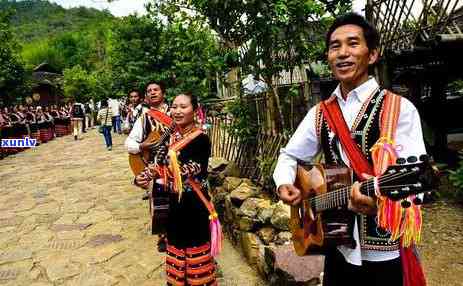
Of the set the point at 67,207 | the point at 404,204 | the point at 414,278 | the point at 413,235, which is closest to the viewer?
the point at 404,204

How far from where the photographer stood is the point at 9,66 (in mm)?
19156

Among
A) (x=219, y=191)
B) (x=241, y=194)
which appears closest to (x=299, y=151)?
(x=241, y=194)

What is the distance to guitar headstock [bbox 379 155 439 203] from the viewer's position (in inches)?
56.8

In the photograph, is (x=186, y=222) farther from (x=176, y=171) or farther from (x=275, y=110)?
(x=275, y=110)

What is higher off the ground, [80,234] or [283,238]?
[283,238]

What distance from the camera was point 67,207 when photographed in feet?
25.1

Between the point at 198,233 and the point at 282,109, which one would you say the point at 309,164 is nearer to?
the point at 198,233

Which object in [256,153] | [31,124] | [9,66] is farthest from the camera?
[9,66]

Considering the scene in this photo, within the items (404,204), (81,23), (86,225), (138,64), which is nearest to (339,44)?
(404,204)

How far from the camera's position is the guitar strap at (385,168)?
1568 millimetres

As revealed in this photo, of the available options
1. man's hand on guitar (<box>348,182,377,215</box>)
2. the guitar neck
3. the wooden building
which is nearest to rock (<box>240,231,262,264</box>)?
the guitar neck

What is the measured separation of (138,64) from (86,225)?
483 inches

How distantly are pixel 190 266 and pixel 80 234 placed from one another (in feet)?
10.2

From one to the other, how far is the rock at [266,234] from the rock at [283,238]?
3.4 inches
